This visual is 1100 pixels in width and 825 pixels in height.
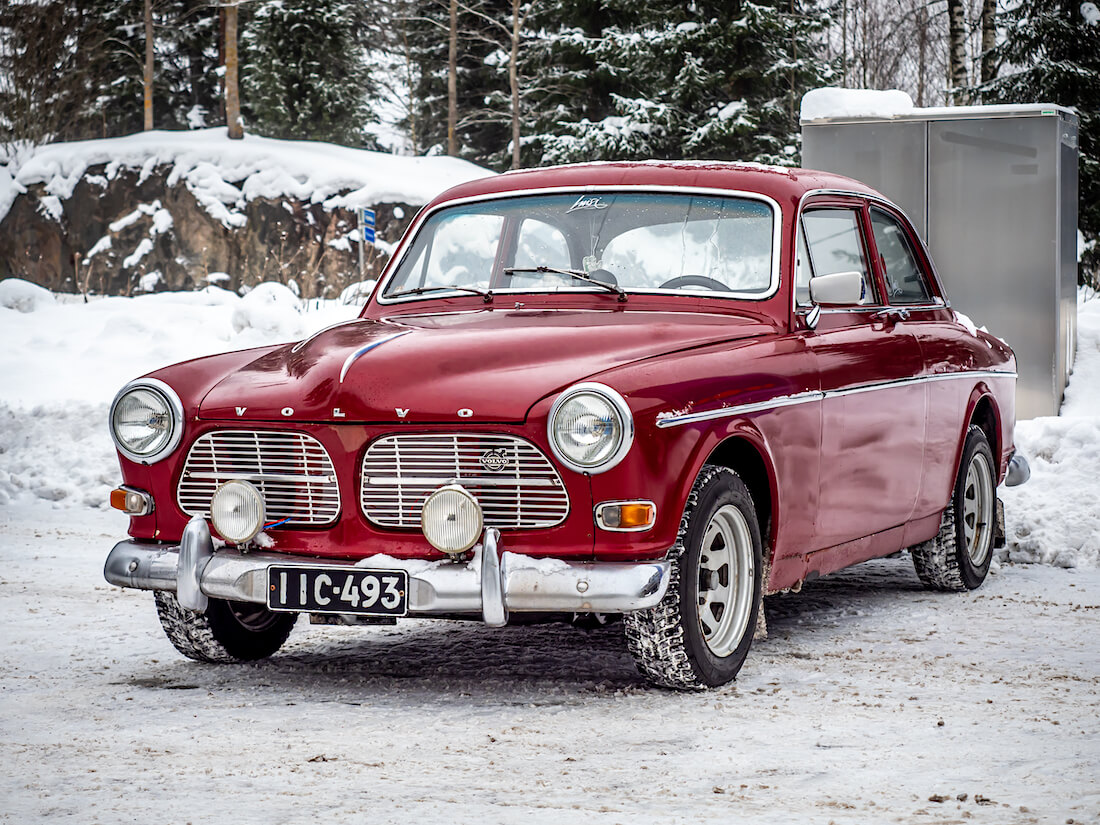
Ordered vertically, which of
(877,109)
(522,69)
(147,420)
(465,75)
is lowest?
(147,420)

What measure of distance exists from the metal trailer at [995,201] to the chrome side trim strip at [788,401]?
5.24 meters

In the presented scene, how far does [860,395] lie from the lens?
6.23 metres

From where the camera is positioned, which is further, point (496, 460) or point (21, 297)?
point (21, 297)

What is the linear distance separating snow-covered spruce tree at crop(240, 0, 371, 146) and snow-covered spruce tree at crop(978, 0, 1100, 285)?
841 inches

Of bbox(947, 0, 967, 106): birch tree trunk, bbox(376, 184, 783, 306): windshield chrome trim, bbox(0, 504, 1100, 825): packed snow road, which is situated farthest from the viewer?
bbox(947, 0, 967, 106): birch tree trunk

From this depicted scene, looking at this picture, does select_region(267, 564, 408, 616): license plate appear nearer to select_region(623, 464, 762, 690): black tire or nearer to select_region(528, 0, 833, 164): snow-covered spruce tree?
select_region(623, 464, 762, 690): black tire

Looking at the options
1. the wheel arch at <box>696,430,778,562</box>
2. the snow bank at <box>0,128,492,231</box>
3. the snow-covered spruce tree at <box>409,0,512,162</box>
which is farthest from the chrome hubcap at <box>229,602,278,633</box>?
the snow-covered spruce tree at <box>409,0,512,162</box>

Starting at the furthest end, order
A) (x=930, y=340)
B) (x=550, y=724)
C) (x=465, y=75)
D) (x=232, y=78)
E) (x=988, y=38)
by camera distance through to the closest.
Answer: (x=465, y=75), (x=232, y=78), (x=988, y=38), (x=930, y=340), (x=550, y=724)

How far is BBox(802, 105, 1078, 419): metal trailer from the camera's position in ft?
40.5

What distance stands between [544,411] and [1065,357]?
8912 mm

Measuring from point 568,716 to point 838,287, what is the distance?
80.1 inches

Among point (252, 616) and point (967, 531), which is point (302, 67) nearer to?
point (967, 531)

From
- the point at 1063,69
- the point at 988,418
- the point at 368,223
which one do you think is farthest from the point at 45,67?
the point at 988,418

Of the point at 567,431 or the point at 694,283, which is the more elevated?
the point at 694,283
